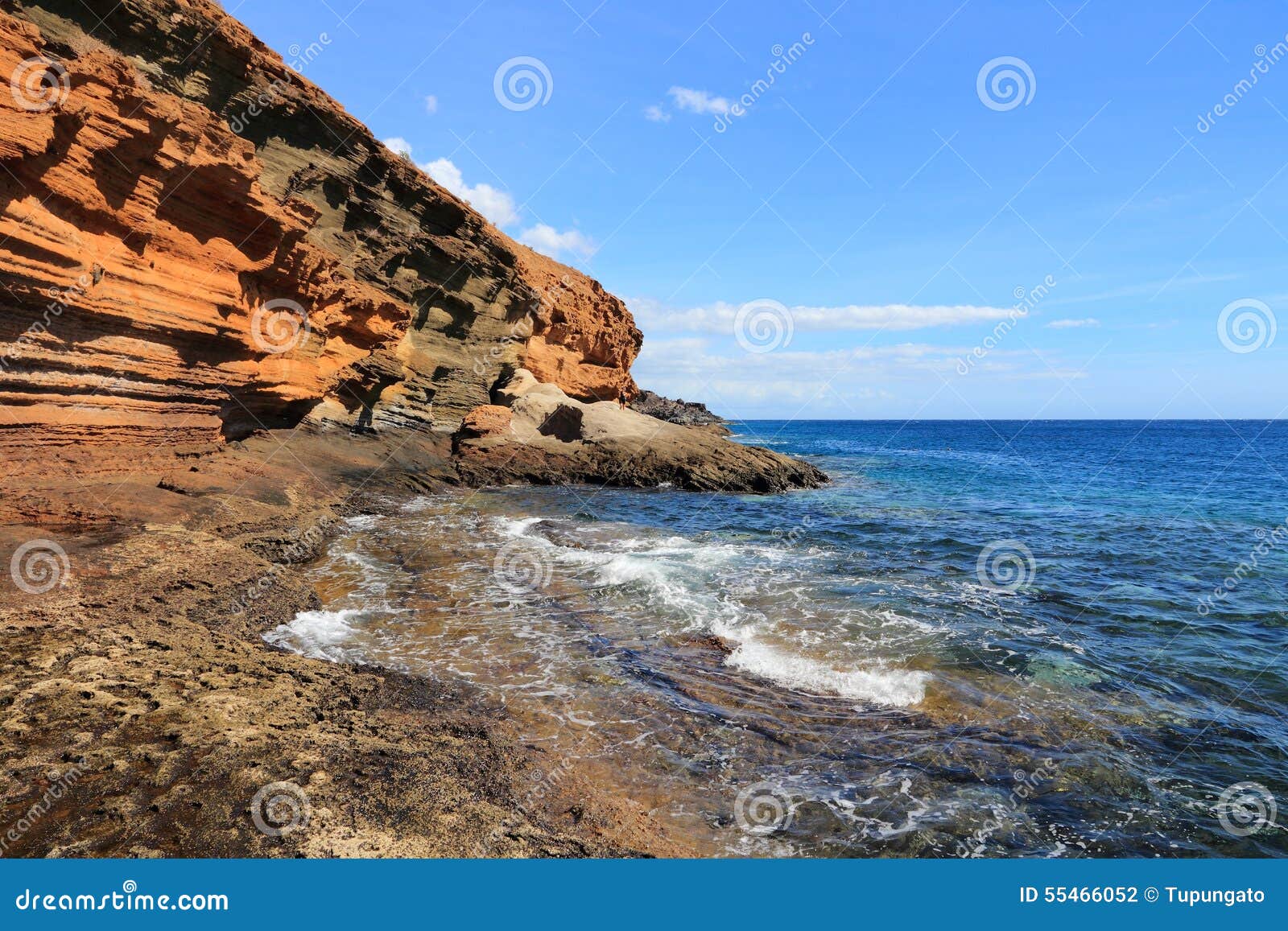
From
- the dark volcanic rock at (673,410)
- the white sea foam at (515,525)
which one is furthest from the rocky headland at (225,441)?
the dark volcanic rock at (673,410)

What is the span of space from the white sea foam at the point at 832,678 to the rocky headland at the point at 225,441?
11.8 ft

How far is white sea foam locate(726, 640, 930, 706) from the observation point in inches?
319

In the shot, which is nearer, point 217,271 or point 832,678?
point 832,678

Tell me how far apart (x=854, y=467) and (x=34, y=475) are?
40708 mm

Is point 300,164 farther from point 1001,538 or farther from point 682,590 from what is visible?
point 1001,538

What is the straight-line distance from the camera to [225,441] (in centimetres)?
1589

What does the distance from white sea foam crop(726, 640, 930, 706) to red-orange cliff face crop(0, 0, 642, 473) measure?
12.6 meters

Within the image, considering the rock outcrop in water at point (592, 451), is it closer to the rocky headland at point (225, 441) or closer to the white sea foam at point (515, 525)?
the rocky headland at point (225, 441)

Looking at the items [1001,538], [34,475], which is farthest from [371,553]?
[1001,538]

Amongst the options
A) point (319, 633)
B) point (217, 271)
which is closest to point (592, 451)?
point (217, 271)

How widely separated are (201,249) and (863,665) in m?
16.3

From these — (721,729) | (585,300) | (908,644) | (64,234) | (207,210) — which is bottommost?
(721,729)

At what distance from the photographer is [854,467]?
1697 inches

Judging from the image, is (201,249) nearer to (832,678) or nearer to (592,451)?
(832,678)
